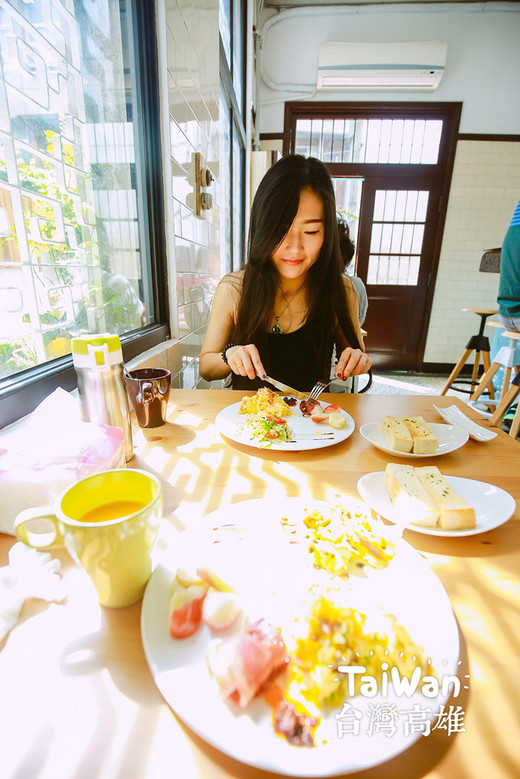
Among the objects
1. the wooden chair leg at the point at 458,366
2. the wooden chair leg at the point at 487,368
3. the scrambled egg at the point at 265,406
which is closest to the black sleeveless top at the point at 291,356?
the scrambled egg at the point at 265,406

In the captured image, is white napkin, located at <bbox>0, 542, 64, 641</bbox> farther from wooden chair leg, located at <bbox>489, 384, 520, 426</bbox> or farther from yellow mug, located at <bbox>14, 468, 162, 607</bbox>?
wooden chair leg, located at <bbox>489, 384, 520, 426</bbox>

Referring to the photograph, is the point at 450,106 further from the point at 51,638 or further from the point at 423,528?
the point at 51,638

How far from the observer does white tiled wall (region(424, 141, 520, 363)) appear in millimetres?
4691

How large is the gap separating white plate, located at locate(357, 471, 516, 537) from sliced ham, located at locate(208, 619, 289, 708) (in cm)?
31

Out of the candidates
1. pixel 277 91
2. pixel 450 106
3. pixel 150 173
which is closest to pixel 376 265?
pixel 450 106

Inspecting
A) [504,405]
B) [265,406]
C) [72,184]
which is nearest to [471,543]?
[265,406]

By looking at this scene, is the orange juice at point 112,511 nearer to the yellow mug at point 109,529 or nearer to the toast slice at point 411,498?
the yellow mug at point 109,529

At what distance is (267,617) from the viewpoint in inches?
15.6

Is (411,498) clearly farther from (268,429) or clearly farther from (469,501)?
(268,429)

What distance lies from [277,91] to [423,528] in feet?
18.4

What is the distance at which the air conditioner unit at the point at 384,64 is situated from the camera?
4164 mm

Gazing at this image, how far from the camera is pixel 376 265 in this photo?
17.0 feet

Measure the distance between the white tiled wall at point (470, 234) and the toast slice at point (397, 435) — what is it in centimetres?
488

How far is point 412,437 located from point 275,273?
111 cm
